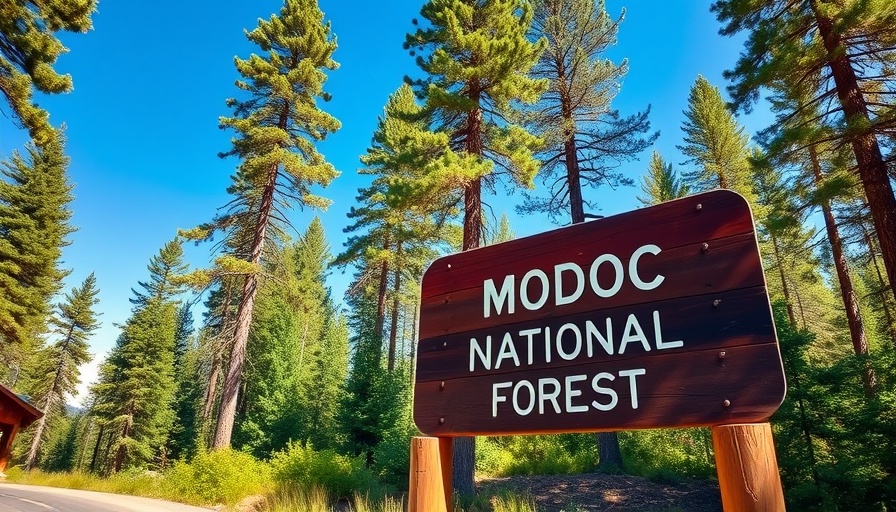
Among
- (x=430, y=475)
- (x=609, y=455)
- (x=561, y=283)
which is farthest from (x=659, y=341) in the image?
(x=609, y=455)

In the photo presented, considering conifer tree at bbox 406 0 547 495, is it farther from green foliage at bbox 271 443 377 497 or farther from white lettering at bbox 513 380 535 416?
white lettering at bbox 513 380 535 416

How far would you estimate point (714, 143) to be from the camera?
21344mm

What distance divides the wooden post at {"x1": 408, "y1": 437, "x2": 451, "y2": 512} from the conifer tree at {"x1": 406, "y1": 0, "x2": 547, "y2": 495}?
8.26 metres

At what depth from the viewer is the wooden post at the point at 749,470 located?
→ 4.86ft

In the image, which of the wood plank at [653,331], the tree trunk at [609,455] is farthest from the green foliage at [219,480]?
the wood plank at [653,331]

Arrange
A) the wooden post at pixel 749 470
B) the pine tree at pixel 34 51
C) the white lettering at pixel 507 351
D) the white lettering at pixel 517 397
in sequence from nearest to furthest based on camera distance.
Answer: the wooden post at pixel 749 470, the white lettering at pixel 517 397, the white lettering at pixel 507 351, the pine tree at pixel 34 51

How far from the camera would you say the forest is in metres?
8.52

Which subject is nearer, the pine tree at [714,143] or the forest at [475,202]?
the forest at [475,202]

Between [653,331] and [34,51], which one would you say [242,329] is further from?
[653,331]

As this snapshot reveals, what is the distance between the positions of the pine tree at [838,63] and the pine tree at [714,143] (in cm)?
1106

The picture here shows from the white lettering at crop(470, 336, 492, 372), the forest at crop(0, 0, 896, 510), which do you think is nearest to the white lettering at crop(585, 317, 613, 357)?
the white lettering at crop(470, 336, 492, 372)

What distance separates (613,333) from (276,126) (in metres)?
16.6

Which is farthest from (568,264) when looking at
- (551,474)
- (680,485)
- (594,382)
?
(551,474)

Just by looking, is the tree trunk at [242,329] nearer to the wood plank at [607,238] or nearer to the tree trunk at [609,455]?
the tree trunk at [609,455]
